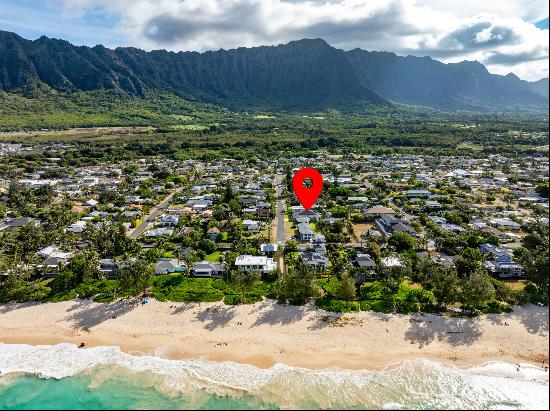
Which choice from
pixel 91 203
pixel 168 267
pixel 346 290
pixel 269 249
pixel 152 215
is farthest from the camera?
pixel 91 203

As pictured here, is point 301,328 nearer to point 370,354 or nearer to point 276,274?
point 370,354

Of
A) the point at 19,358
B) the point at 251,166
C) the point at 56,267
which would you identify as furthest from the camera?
the point at 251,166

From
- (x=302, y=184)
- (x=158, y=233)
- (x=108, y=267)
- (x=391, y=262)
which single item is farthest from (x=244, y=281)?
(x=158, y=233)

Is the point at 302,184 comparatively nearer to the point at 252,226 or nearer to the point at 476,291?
the point at 252,226

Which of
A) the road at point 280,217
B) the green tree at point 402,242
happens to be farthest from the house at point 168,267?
the green tree at point 402,242

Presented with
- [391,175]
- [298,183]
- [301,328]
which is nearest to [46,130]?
[391,175]
